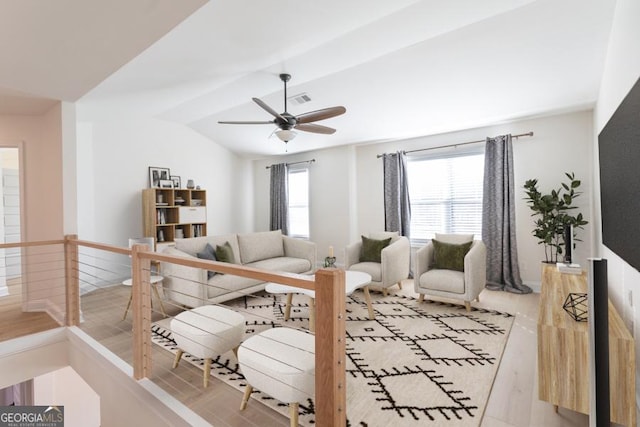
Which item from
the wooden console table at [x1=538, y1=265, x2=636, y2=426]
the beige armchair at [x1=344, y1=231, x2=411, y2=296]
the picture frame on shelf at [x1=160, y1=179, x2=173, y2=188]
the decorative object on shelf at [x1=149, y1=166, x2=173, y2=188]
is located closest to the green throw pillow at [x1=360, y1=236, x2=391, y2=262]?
the beige armchair at [x1=344, y1=231, x2=411, y2=296]

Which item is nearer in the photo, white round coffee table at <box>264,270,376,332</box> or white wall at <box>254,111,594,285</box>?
white round coffee table at <box>264,270,376,332</box>

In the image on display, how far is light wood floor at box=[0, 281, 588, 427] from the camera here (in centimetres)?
187

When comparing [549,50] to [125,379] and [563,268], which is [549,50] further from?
[125,379]

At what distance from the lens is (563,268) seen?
314 cm

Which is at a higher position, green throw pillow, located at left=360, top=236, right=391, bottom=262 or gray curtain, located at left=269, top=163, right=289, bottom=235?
gray curtain, located at left=269, top=163, right=289, bottom=235

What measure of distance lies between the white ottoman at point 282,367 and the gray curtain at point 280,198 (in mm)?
4722

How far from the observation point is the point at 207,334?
7.24 ft

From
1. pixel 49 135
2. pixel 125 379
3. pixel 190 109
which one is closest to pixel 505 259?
pixel 125 379

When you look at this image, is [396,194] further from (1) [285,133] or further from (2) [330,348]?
(2) [330,348]

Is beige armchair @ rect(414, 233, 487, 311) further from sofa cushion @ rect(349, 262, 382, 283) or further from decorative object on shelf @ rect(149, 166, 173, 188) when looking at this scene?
decorative object on shelf @ rect(149, 166, 173, 188)

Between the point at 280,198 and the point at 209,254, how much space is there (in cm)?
307

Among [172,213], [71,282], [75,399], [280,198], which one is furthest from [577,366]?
[280,198]

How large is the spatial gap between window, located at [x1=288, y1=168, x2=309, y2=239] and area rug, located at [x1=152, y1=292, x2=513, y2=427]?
2876 millimetres

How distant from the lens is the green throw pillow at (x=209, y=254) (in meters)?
3.74
